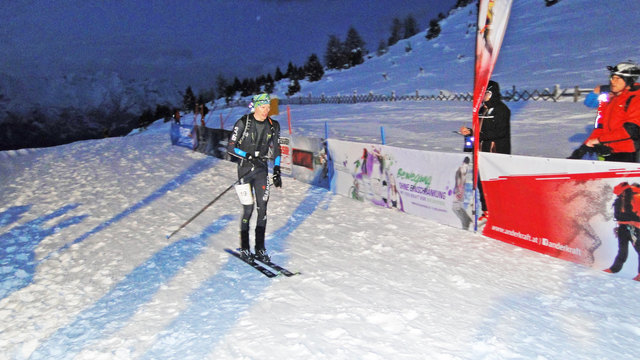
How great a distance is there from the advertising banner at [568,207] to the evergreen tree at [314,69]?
61.2 meters

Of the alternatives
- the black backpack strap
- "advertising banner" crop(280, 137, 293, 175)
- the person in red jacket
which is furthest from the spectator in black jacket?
"advertising banner" crop(280, 137, 293, 175)

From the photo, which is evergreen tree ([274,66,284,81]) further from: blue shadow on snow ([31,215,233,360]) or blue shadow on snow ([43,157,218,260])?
blue shadow on snow ([31,215,233,360])

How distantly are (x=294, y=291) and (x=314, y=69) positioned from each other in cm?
6495

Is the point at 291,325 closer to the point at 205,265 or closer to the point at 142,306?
the point at 142,306

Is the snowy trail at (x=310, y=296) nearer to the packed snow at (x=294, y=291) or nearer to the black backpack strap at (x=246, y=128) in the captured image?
the packed snow at (x=294, y=291)

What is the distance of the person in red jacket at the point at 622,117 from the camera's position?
491 centimetres

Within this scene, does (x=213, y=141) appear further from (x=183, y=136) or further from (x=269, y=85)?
(x=269, y=85)

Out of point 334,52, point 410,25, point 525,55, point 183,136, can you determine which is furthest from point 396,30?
point 183,136

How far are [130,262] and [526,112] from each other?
2005 centimetres

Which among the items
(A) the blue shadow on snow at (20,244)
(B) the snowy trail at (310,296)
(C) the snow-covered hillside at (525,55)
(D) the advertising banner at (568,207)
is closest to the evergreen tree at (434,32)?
(C) the snow-covered hillside at (525,55)

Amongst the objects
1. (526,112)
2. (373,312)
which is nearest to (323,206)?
(373,312)

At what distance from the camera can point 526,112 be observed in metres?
20.3

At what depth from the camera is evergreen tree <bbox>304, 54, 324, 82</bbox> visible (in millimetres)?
65119

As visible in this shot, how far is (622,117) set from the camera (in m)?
5.01
